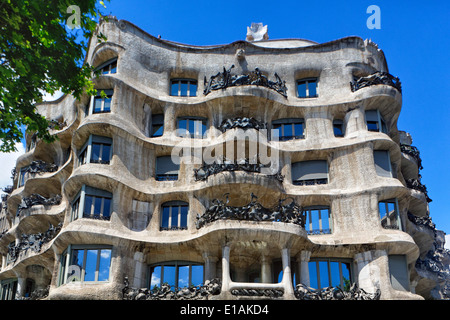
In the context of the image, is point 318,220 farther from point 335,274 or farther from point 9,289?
point 9,289

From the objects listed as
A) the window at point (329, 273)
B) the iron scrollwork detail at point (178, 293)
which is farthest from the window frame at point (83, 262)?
the window at point (329, 273)

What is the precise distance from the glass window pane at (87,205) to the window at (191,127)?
25.9ft

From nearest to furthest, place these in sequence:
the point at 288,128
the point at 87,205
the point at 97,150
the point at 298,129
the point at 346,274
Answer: the point at 87,205 < the point at 346,274 < the point at 97,150 < the point at 298,129 < the point at 288,128

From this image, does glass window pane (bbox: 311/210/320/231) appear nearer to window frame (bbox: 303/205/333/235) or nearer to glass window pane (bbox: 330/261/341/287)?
window frame (bbox: 303/205/333/235)

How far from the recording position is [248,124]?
31.7 metres

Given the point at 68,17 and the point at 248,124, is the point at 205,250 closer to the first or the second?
the point at 248,124

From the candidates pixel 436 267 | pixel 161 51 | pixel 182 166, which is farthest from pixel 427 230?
pixel 161 51

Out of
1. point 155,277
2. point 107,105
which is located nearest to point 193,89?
point 107,105

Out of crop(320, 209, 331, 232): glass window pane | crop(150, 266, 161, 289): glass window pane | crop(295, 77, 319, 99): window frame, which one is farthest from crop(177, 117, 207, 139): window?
crop(320, 209, 331, 232): glass window pane

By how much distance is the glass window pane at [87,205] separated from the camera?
27856 millimetres

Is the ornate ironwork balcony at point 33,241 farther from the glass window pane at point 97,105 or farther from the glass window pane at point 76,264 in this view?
the glass window pane at point 97,105

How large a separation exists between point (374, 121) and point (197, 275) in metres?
16.0

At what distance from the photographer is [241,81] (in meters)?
33.3

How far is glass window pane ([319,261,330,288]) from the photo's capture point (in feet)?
95.2
